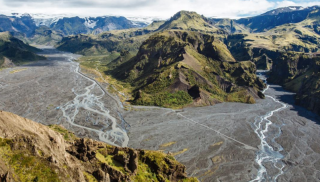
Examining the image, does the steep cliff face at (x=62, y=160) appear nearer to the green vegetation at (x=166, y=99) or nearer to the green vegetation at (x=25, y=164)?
the green vegetation at (x=25, y=164)

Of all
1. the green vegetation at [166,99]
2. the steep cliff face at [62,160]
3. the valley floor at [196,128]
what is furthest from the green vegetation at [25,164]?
the green vegetation at [166,99]

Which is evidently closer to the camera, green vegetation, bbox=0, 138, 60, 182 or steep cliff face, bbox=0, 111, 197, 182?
green vegetation, bbox=0, 138, 60, 182

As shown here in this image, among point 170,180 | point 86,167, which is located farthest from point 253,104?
point 86,167

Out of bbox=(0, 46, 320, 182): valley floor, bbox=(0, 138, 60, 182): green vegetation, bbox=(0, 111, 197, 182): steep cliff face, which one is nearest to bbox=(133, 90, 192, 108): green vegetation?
bbox=(0, 46, 320, 182): valley floor

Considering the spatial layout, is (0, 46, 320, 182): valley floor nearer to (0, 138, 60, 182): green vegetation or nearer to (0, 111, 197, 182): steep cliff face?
(0, 111, 197, 182): steep cliff face

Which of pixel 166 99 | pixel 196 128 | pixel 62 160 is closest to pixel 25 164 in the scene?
pixel 62 160

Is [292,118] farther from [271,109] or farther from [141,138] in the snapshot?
[141,138]
